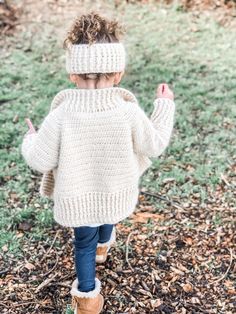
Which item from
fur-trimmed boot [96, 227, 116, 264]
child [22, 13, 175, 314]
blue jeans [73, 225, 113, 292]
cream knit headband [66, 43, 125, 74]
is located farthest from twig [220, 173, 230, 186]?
cream knit headband [66, 43, 125, 74]

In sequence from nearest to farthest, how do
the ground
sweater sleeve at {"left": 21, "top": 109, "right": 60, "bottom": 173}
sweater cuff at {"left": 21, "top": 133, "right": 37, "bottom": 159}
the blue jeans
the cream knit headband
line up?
the cream knit headband < sweater sleeve at {"left": 21, "top": 109, "right": 60, "bottom": 173} < sweater cuff at {"left": 21, "top": 133, "right": 37, "bottom": 159} < the blue jeans < the ground

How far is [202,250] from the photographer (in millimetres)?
3240

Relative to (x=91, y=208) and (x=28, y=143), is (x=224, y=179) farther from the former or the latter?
(x=28, y=143)

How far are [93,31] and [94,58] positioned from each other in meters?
0.11

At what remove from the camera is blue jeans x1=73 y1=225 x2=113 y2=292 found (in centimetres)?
256

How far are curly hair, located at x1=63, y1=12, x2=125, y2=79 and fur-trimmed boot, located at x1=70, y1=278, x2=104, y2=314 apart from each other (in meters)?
1.09

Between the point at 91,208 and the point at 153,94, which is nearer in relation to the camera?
the point at 91,208

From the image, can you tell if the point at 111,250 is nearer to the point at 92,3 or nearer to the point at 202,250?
the point at 202,250

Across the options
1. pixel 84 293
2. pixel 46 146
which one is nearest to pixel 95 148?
pixel 46 146

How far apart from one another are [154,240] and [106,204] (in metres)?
0.92

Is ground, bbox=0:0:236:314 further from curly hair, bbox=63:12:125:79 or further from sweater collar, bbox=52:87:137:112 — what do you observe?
curly hair, bbox=63:12:125:79

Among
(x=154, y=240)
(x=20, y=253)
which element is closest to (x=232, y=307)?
(x=154, y=240)

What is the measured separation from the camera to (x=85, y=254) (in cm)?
258

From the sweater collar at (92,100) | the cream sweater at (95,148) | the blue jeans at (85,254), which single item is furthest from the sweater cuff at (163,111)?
the blue jeans at (85,254)
